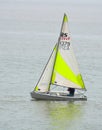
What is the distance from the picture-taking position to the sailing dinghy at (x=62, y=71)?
6581cm

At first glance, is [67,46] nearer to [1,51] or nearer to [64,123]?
[64,123]

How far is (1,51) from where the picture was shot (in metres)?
109

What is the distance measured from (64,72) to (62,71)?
0.20 m

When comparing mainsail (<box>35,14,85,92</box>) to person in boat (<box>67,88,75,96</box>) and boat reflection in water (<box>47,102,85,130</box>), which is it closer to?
person in boat (<box>67,88,75,96</box>)

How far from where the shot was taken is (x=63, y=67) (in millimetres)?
67500

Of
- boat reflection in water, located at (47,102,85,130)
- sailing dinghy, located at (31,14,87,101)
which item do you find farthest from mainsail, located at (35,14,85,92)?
boat reflection in water, located at (47,102,85,130)

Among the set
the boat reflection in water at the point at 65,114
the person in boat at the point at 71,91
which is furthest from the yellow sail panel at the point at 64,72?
the boat reflection in water at the point at 65,114

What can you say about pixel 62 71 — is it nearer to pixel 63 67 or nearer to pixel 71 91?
pixel 63 67

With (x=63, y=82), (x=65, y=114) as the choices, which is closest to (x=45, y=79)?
(x=63, y=82)

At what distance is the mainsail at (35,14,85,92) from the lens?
66.4 metres

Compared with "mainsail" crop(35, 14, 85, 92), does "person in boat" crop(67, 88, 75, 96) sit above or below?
below

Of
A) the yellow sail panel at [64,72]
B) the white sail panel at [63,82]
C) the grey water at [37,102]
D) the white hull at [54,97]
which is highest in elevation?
the yellow sail panel at [64,72]

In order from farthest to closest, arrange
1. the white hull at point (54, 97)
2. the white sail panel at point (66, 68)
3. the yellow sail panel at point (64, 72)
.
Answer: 1. the yellow sail panel at point (64, 72)
2. the white sail panel at point (66, 68)
3. the white hull at point (54, 97)

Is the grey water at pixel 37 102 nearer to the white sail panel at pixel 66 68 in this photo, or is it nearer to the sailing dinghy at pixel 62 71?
the sailing dinghy at pixel 62 71
